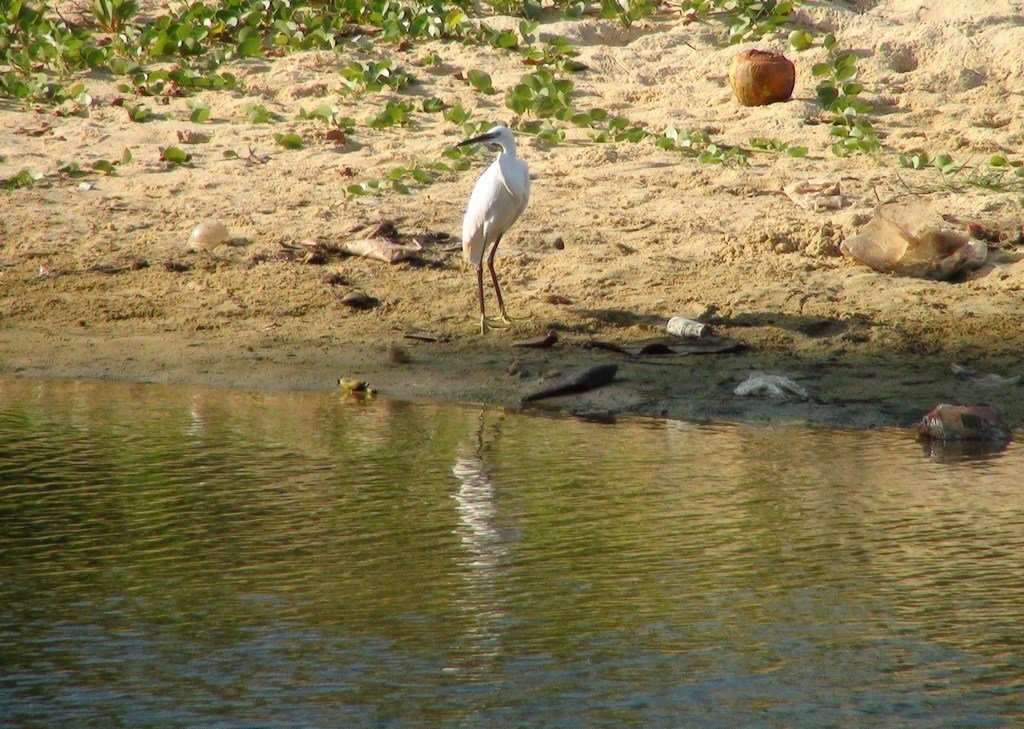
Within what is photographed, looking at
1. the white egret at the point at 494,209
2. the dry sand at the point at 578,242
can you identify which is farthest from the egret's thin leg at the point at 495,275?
the dry sand at the point at 578,242

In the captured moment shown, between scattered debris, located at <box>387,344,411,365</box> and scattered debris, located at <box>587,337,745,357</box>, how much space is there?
0.91 meters

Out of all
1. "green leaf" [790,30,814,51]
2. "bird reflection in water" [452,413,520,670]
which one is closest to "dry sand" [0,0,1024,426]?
"green leaf" [790,30,814,51]

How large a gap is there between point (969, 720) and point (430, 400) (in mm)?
4012

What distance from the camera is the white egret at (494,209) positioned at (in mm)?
7883

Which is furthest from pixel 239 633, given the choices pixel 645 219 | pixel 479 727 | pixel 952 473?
pixel 645 219

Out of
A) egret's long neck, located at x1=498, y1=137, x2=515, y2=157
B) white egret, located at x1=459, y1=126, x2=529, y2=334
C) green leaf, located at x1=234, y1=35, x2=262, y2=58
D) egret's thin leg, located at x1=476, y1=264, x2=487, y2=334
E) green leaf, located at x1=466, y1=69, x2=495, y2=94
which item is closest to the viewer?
egret's thin leg, located at x1=476, y1=264, x2=487, y2=334

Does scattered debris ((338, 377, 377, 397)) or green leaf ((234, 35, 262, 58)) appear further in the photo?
green leaf ((234, 35, 262, 58))

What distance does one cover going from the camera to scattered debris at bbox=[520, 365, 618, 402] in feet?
22.1

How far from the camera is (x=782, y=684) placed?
3352 millimetres

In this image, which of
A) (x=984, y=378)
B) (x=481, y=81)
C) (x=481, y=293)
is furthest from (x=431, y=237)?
(x=984, y=378)

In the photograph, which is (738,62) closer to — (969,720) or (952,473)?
(952,473)

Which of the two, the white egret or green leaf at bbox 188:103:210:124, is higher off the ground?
green leaf at bbox 188:103:210:124

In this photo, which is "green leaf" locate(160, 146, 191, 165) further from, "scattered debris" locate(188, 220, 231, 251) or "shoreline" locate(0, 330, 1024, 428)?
"shoreline" locate(0, 330, 1024, 428)

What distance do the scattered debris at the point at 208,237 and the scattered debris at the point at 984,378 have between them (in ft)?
14.0
